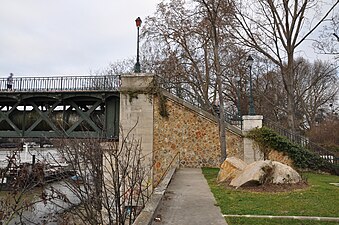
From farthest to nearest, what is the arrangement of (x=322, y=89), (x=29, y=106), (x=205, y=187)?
1. (x=322, y=89)
2. (x=29, y=106)
3. (x=205, y=187)

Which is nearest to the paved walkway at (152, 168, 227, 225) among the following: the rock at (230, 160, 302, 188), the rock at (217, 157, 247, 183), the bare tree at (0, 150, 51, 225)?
the rock at (217, 157, 247, 183)

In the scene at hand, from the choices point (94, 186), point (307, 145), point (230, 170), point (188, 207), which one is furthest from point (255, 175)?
point (307, 145)

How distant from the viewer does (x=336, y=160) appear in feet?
60.4

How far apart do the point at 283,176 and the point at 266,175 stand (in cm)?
59

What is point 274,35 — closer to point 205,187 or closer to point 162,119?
point 162,119

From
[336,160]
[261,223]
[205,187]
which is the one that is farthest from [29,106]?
[336,160]

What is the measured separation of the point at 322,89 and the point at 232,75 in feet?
44.9

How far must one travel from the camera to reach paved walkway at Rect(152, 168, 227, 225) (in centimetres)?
669

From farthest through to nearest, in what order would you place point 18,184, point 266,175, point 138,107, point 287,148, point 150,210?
point 138,107 < point 287,148 < point 266,175 < point 18,184 < point 150,210

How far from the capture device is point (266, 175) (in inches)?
421

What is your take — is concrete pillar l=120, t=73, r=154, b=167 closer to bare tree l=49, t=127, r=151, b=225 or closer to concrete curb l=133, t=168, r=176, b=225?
concrete curb l=133, t=168, r=176, b=225

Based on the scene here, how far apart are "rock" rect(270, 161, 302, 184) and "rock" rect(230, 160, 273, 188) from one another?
25cm

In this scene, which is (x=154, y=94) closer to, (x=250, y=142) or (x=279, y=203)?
(x=250, y=142)

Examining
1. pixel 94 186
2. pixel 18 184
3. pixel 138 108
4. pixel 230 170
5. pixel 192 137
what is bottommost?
pixel 18 184
